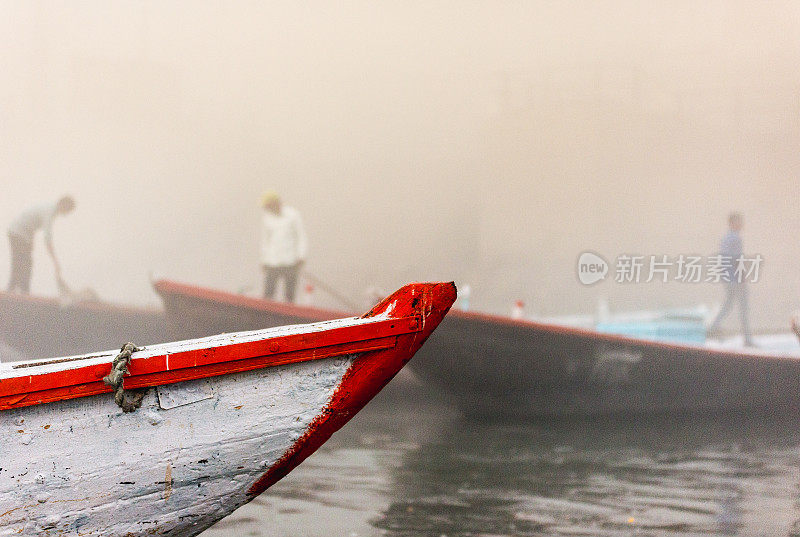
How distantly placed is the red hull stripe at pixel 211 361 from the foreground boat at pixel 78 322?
241 inches

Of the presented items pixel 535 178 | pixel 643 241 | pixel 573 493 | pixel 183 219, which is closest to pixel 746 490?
pixel 573 493

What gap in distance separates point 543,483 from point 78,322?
5452 millimetres

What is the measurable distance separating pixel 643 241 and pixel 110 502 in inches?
633

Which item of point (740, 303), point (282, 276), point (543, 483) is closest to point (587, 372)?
point (740, 303)

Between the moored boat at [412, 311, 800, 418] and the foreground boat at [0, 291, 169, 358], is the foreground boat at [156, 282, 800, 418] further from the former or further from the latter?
the foreground boat at [0, 291, 169, 358]

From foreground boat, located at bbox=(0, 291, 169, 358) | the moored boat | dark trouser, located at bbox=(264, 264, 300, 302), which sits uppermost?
dark trouser, located at bbox=(264, 264, 300, 302)

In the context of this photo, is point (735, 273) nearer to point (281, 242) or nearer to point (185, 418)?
point (281, 242)

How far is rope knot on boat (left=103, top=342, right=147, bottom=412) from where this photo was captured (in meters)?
2.11

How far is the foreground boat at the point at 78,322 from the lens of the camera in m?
8.27

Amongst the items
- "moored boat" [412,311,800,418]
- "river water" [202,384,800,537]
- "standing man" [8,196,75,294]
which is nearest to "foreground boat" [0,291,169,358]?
"standing man" [8,196,75,294]

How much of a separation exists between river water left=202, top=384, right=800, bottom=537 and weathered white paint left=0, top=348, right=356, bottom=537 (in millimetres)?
1198

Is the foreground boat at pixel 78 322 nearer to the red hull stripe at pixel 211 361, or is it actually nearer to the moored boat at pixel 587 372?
the moored boat at pixel 587 372

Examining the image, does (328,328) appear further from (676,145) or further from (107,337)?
(676,145)

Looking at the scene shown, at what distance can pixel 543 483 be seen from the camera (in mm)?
4477
